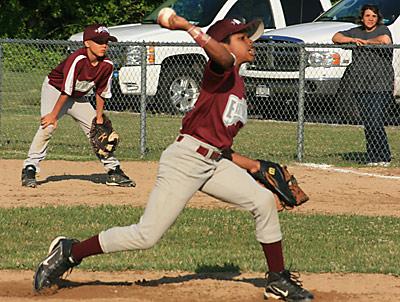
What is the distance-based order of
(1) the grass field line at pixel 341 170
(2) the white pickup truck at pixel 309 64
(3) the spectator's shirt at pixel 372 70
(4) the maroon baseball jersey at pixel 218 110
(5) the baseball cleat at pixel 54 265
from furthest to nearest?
(2) the white pickup truck at pixel 309 64, (3) the spectator's shirt at pixel 372 70, (1) the grass field line at pixel 341 170, (5) the baseball cleat at pixel 54 265, (4) the maroon baseball jersey at pixel 218 110

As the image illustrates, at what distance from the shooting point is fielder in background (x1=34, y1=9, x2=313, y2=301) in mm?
6488

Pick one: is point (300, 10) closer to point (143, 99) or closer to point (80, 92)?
point (143, 99)

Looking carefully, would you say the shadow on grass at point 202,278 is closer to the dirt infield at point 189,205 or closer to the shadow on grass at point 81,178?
the dirt infield at point 189,205

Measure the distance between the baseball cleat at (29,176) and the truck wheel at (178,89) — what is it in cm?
563

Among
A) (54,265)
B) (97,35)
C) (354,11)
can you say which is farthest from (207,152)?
(354,11)

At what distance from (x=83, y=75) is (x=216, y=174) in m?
4.40

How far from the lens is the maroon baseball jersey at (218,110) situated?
6.43m

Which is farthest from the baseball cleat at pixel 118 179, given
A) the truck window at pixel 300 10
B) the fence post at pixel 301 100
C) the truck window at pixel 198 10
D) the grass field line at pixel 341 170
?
the truck window at pixel 300 10

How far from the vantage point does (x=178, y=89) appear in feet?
55.7

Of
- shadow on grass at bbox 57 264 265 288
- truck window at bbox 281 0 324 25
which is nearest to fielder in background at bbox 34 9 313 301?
shadow on grass at bbox 57 264 265 288

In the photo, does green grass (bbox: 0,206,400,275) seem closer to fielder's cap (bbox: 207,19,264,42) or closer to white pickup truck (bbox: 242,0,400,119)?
fielder's cap (bbox: 207,19,264,42)

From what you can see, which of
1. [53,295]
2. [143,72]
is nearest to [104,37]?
[143,72]

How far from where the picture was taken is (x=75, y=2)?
26422 mm

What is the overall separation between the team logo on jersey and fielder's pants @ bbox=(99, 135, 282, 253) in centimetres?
20
